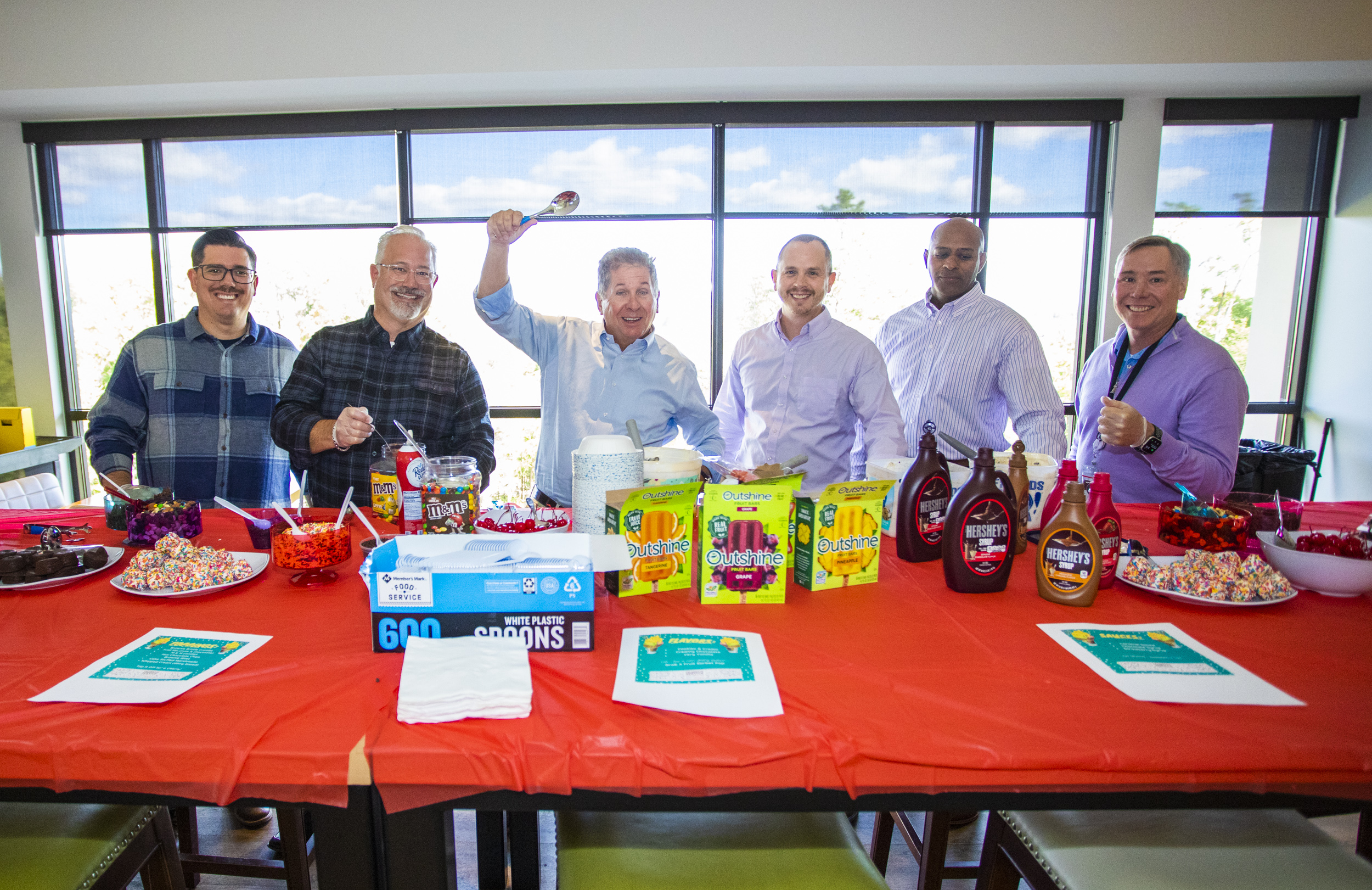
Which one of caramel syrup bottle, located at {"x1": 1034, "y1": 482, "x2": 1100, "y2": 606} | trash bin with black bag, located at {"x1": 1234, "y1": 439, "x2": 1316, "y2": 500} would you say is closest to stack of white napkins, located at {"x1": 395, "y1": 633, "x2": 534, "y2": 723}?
caramel syrup bottle, located at {"x1": 1034, "y1": 482, "x2": 1100, "y2": 606}

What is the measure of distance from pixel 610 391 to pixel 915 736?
173 cm

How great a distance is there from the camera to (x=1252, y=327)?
4.46m

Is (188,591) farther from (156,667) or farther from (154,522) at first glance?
(154,522)

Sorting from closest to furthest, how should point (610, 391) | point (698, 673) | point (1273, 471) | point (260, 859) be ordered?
1. point (698, 673)
2. point (260, 859)
3. point (610, 391)
4. point (1273, 471)

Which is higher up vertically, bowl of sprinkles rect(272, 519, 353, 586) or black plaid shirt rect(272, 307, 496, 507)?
black plaid shirt rect(272, 307, 496, 507)

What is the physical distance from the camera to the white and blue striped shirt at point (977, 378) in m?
2.50

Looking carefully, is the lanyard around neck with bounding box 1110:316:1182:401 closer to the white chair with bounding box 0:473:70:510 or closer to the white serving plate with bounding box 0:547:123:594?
the white serving plate with bounding box 0:547:123:594

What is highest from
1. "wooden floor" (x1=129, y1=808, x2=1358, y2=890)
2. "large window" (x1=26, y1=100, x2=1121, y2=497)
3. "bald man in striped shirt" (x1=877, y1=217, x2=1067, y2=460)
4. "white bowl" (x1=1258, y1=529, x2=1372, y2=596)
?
"large window" (x1=26, y1=100, x2=1121, y2=497)

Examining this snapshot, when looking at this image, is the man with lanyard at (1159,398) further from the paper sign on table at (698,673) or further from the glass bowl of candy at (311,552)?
the glass bowl of candy at (311,552)

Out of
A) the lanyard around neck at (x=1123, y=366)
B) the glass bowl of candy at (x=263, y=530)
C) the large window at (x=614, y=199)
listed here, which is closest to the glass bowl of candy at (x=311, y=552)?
the glass bowl of candy at (x=263, y=530)

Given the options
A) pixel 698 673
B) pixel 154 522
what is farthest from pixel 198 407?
pixel 698 673

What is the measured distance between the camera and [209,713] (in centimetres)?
81

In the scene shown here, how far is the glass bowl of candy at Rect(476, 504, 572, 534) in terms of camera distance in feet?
4.54

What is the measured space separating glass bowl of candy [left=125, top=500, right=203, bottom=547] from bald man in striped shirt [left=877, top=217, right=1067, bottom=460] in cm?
240
